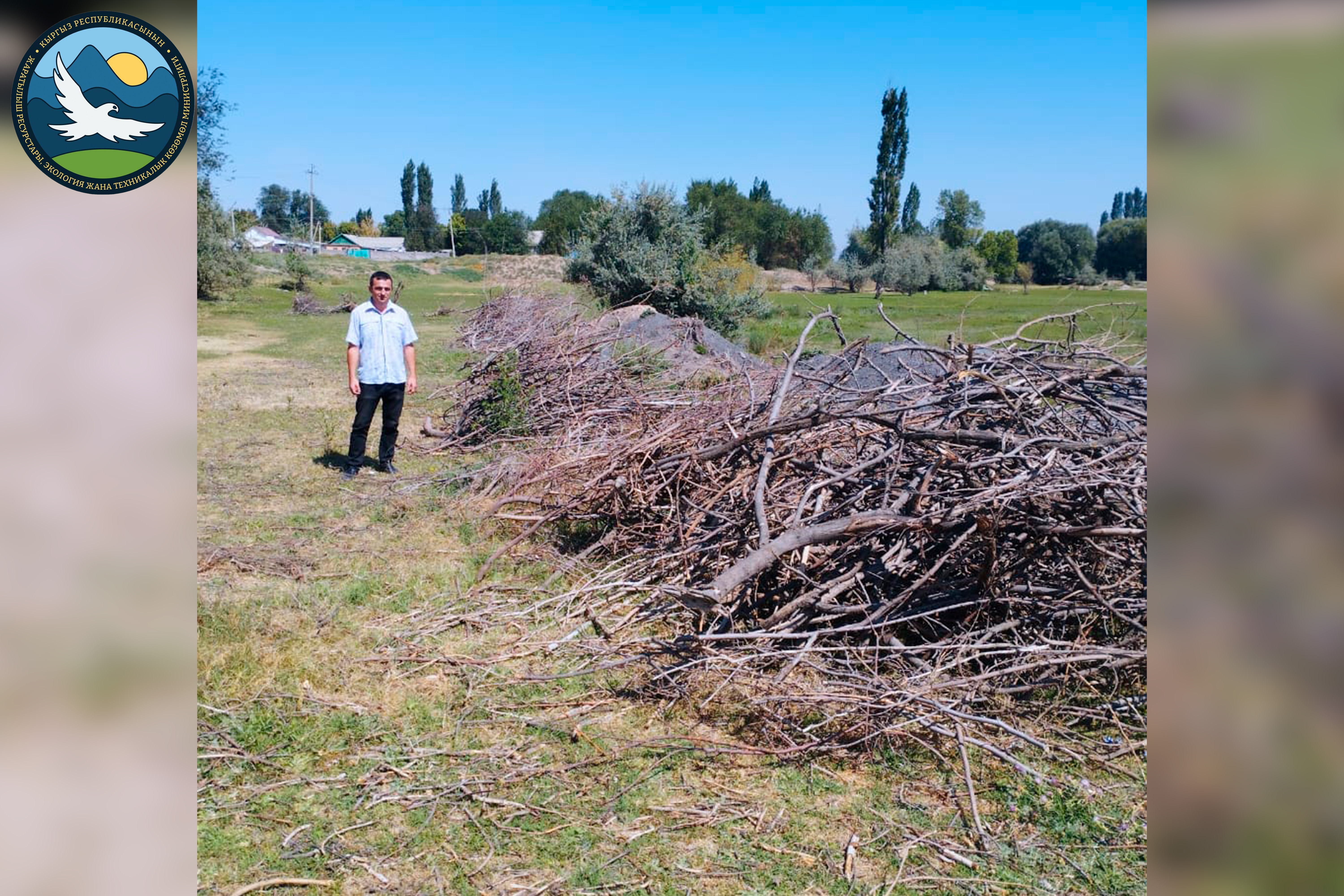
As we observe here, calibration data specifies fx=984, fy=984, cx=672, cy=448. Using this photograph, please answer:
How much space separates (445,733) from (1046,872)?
237 cm

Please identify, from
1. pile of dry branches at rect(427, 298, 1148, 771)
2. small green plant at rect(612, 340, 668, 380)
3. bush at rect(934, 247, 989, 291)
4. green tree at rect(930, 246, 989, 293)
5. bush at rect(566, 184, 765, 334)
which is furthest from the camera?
bush at rect(934, 247, 989, 291)

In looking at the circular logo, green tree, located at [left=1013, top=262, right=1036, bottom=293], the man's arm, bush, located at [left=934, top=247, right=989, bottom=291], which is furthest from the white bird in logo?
green tree, located at [left=1013, top=262, right=1036, bottom=293]

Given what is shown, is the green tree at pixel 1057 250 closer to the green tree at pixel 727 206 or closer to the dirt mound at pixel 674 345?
the green tree at pixel 727 206

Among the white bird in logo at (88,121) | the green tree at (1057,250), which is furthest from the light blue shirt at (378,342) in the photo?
the green tree at (1057,250)

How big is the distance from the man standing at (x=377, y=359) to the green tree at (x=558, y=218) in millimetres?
42178

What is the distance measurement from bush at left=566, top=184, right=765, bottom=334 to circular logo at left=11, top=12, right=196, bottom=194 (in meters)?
16.8

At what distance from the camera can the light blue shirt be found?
26.5 feet

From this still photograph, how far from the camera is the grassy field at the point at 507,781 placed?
3213 millimetres

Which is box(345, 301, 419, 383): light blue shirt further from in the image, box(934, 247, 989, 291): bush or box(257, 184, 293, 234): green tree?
box(257, 184, 293, 234): green tree

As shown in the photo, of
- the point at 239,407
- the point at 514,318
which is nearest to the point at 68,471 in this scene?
the point at 239,407

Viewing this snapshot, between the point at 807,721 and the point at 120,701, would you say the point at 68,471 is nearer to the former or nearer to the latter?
the point at 120,701

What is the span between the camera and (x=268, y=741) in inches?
159

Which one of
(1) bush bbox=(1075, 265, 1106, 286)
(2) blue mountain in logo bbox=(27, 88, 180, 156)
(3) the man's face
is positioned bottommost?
(2) blue mountain in logo bbox=(27, 88, 180, 156)

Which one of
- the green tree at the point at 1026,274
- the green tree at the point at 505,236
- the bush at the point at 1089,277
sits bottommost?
the bush at the point at 1089,277
